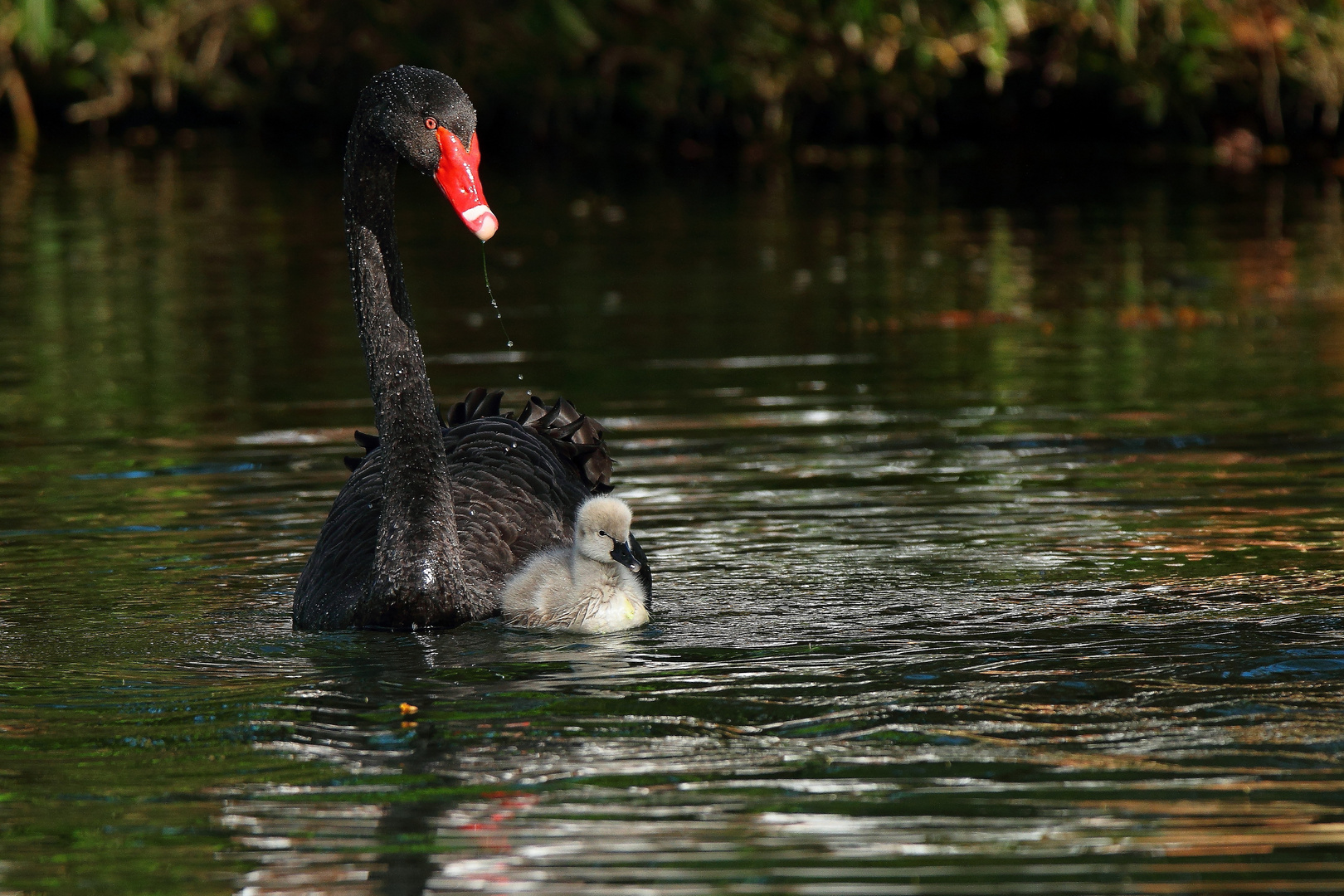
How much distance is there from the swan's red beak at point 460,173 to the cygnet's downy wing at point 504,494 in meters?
1.08

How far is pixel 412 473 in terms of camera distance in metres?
6.19

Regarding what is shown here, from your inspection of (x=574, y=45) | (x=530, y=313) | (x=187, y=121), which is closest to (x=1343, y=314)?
(x=530, y=313)

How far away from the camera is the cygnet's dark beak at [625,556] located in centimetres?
→ 597

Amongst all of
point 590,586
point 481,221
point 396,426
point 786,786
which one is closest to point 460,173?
point 481,221

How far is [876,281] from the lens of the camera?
48.7 feet

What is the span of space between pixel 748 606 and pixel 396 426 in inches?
48.6

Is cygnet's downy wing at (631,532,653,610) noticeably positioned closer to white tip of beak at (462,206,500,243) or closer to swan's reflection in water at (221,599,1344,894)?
swan's reflection in water at (221,599,1344,894)

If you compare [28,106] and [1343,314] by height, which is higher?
[28,106]

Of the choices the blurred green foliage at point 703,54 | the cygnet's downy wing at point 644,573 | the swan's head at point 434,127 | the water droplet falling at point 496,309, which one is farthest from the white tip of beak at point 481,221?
the blurred green foliage at point 703,54

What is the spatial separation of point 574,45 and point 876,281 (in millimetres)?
9281

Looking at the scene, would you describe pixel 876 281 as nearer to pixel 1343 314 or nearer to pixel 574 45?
pixel 1343 314

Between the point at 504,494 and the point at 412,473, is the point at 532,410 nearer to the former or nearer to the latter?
the point at 504,494

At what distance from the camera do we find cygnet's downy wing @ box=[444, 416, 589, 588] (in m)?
6.41

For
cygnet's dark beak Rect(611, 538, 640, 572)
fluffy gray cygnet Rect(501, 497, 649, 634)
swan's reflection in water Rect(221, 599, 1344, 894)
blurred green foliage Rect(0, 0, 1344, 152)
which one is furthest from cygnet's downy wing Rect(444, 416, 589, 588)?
blurred green foliage Rect(0, 0, 1344, 152)
